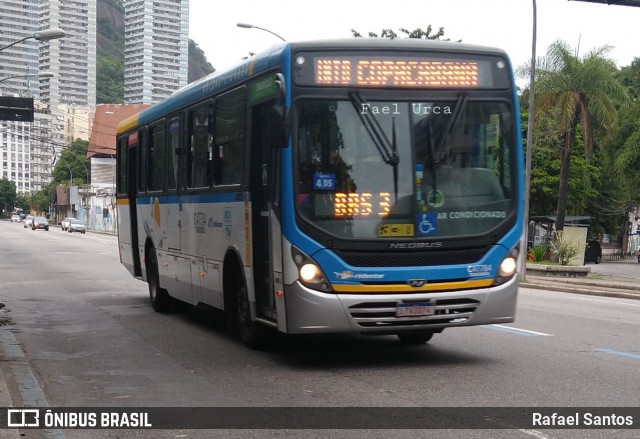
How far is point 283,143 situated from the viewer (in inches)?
363

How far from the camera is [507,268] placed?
976cm

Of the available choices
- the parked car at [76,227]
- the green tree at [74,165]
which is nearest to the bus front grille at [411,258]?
the parked car at [76,227]

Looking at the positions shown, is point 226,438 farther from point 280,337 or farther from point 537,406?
point 280,337

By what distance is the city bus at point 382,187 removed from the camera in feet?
30.4

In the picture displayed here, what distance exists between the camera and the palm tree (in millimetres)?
37281

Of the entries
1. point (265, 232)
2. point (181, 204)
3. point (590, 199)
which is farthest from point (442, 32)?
point (265, 232)

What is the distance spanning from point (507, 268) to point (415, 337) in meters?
2.12

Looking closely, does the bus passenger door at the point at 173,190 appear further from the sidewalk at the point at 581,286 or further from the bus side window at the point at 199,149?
the sidewalk at the point at 581,286

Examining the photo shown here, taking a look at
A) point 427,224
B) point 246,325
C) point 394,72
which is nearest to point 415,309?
point 427,224

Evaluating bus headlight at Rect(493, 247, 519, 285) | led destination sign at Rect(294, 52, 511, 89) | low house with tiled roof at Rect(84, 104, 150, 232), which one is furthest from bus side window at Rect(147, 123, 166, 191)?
low house with tiled roof at Rect(84, 104, 150, 232)

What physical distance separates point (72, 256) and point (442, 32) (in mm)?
19673

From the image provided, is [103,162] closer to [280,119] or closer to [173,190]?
[173,190]

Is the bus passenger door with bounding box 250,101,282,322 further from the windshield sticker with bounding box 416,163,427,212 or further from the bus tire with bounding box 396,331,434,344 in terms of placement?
the bus tire with bounding box 396,331,434,344

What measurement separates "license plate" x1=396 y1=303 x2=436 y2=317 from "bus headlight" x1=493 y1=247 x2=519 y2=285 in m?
0.80
